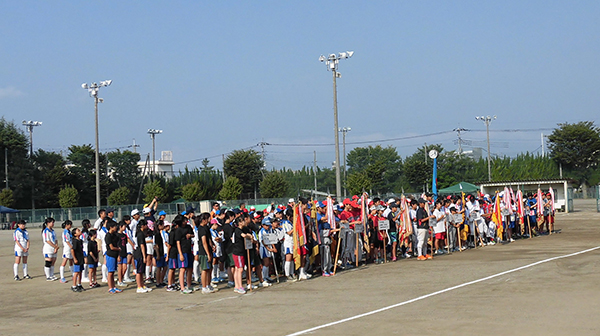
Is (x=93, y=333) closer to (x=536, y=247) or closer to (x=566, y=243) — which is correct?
(x=536, y=247)

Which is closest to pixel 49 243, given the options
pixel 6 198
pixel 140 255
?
pixel 140 255

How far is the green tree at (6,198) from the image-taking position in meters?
63.9

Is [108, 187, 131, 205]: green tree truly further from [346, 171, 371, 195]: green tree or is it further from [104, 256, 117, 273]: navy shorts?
[104, 256, 117, 273]: navy shorts

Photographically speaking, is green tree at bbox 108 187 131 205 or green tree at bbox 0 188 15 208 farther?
green tree at bbox 108 187 131 205

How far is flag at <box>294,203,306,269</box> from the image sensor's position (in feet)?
49.3

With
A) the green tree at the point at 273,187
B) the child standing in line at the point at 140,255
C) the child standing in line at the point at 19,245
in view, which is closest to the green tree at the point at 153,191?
the green tree at the point at 273,187

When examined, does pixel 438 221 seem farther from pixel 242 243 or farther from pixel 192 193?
pixel 192 193

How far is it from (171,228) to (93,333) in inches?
188

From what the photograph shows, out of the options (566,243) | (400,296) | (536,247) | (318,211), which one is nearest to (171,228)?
(318,211)

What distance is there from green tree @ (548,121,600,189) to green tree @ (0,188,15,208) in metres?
77.7

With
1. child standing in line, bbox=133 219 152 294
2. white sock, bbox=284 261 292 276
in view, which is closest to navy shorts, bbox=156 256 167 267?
child standing in line, bbox=133 219 152 294

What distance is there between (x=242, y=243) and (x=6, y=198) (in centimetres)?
5836

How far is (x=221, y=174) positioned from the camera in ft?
288

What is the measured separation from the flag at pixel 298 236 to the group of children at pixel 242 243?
0.02 m
